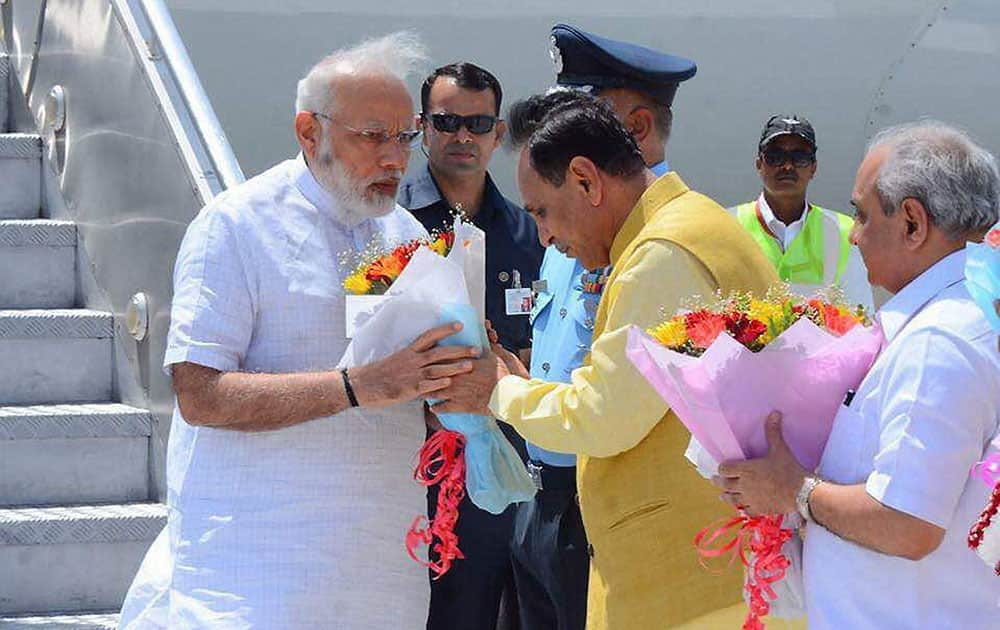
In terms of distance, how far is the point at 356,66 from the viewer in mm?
3438

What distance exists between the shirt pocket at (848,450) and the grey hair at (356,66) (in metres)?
1.36

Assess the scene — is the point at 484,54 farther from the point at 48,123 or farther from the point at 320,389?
the point at 320,389

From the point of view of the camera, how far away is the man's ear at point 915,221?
2.51 metres

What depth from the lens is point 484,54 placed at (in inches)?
323

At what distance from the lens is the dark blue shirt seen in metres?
A: 4.59

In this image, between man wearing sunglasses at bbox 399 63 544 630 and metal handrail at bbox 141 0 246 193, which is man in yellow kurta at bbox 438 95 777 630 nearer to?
man wearing sunglasses at bbox 399 63 544 630

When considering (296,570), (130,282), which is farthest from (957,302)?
(130,282)

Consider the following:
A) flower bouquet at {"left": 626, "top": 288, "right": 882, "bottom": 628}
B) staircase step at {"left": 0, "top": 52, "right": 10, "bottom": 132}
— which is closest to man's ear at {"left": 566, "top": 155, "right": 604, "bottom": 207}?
flower bouquet at {"left": 626, "top": 288, "right": 882, "bottom": 628}

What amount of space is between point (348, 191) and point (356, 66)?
269 mm

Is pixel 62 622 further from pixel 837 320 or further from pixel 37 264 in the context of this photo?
pixel 837 320

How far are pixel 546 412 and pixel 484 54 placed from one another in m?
Result: 5.47

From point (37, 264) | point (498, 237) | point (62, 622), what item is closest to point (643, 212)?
point (498, 237)

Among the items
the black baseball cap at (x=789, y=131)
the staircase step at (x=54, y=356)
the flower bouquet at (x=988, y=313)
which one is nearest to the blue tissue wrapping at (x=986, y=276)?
the flower bouquet at (x=988, y=313)

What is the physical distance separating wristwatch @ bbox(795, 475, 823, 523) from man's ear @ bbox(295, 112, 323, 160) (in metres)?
1.40
